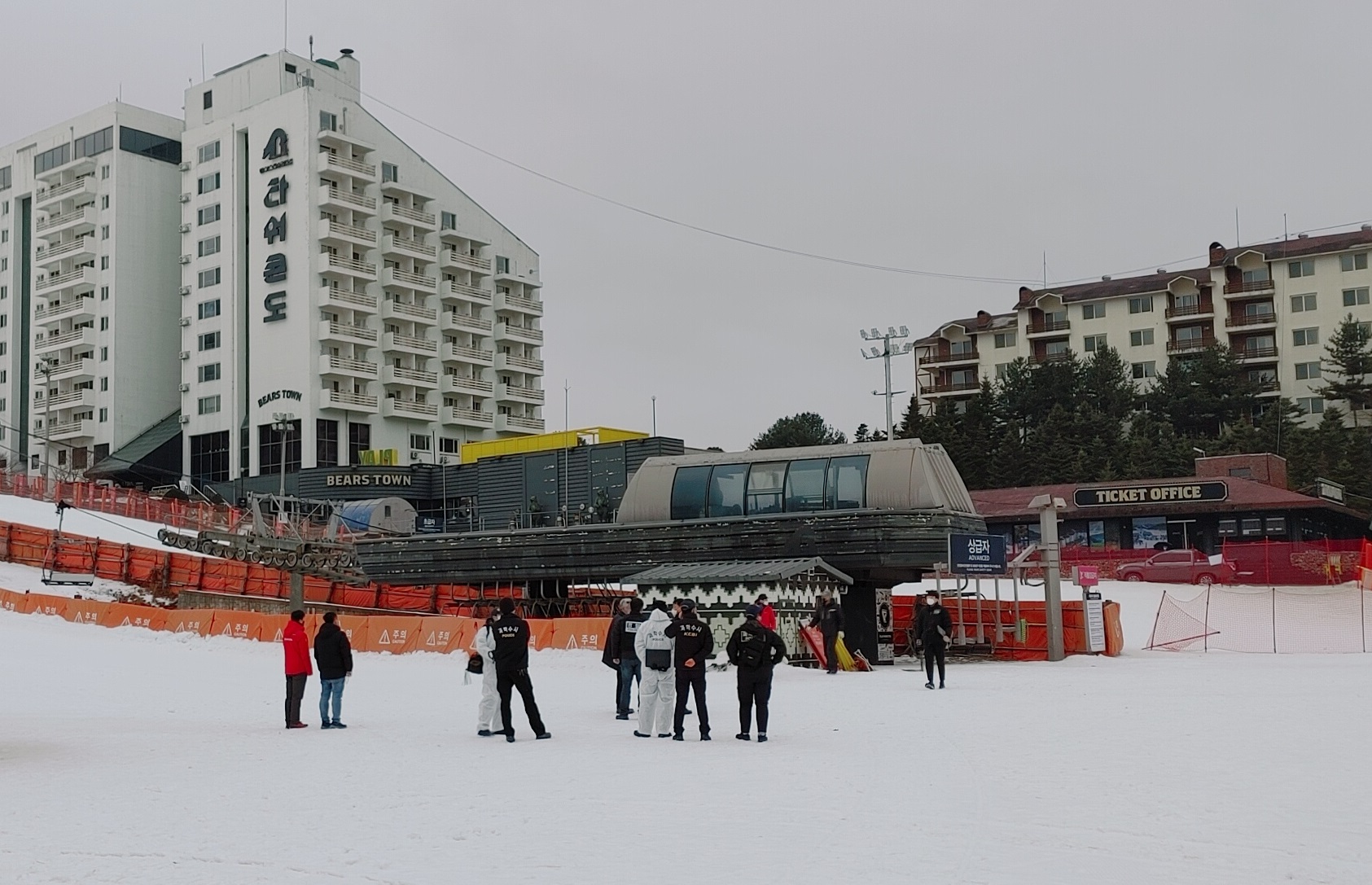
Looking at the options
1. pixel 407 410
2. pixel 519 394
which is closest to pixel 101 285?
pixel 407 410

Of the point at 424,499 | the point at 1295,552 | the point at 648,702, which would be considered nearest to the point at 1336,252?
the point at 1295,552

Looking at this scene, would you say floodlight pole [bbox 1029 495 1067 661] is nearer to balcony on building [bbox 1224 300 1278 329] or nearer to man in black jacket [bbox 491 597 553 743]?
man in black jacket [bbox 491 597 553 743]

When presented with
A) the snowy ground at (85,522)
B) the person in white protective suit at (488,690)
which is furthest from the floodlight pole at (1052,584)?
the snowy ground at (85,522)

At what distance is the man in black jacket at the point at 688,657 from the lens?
16.1 metres

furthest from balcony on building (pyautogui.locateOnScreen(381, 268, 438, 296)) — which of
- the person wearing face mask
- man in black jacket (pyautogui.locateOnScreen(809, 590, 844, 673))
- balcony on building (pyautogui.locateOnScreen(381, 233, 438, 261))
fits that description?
the person wearing face mask

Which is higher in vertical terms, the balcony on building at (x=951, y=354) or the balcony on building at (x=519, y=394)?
the balcony on building at (x=951, y=354)

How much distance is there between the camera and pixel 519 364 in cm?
10012

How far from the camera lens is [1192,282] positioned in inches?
3757

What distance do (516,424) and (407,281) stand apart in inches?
543

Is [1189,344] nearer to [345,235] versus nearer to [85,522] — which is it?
[345,235]

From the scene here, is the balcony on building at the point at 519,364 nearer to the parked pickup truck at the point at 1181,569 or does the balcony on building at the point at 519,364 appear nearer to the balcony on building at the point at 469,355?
the balcony on building at the point at 469,355

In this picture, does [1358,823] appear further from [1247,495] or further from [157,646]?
[1247,495]

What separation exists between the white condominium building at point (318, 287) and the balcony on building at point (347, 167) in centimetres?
11

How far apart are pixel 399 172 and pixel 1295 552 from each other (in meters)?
63.3
